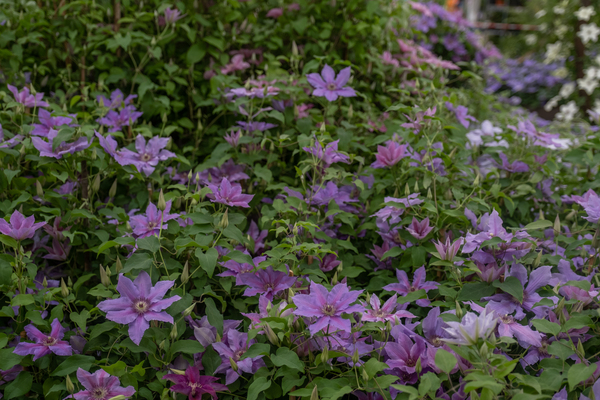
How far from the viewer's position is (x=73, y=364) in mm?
1095

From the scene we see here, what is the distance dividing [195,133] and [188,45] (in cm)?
47

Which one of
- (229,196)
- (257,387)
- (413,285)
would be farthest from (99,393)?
(413,285)

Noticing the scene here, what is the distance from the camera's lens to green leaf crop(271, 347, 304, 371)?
3.21ft

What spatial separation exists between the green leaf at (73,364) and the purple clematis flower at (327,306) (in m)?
0.51

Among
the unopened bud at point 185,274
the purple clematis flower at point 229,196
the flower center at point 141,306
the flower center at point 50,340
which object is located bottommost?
the flower center at point 50,340

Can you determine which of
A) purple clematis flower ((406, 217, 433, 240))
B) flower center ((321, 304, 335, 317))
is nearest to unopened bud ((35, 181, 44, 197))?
flower center ((321, 304, 335, 317))

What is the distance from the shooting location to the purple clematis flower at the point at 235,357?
3.49 ft

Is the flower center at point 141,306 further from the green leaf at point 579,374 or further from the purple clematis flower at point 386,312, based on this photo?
the green leaf at point 579,374

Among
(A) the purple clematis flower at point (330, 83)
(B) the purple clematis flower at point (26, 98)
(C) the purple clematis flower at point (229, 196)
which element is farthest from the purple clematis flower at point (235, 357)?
(B) the purple clematis flower at point (26, 98)

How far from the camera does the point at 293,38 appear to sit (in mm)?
2199

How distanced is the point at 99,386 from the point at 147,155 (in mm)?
772

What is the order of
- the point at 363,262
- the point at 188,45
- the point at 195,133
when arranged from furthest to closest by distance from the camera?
the point at 188,45 → the point at 195,133 → the point at 363,262

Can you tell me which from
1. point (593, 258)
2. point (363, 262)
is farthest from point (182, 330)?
point (593, 258)

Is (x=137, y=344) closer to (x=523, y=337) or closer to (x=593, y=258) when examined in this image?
(x=523, y=337)
